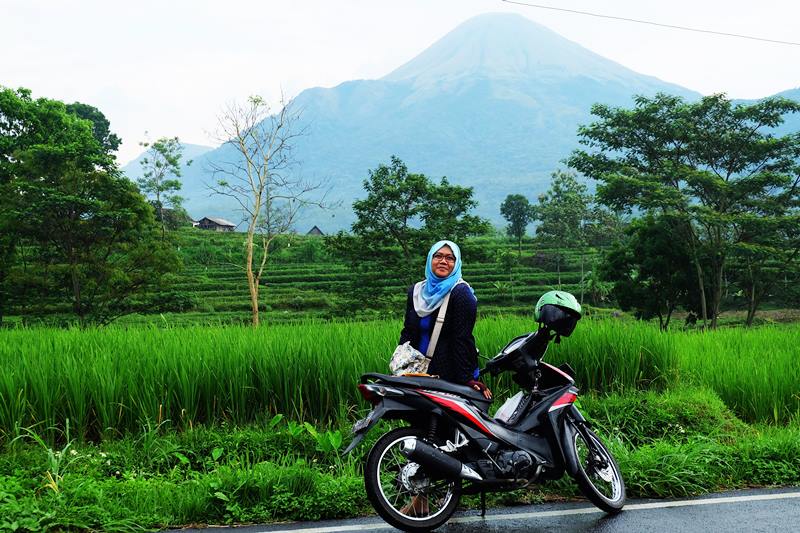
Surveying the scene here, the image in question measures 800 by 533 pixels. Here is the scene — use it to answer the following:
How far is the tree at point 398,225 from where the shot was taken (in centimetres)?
3466

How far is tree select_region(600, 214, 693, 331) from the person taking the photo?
34562 mm

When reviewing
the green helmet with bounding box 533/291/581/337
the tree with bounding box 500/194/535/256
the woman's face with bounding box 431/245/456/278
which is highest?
the tree with bounding box 500/194/535/256

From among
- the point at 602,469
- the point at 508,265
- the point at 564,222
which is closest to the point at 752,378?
the point at 602,469

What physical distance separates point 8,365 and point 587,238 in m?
65.3

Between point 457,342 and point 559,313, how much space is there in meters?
0.65

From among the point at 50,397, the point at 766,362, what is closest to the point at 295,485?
the point at 50,397

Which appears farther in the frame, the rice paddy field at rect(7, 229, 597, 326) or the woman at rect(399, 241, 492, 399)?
the rice paddy field at rect(7, 229, 597, 326)

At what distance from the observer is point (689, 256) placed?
33938mm

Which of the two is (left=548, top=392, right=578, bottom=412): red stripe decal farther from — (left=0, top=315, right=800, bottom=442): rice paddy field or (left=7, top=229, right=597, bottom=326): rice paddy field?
(left=7, top=229, right=597, bottom=326): rice paddy field

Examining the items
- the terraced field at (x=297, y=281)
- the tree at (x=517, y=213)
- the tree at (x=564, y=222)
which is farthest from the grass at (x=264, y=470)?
the tree at (x=517, y=213)

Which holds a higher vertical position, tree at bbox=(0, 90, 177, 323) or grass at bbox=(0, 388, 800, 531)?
tree at bbox=(0, 90, 177, 323)

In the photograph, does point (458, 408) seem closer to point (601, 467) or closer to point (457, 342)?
point (457, 342)

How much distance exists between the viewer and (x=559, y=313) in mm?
4340

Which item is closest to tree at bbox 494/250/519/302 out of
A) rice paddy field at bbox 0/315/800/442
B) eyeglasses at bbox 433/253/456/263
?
rice paddy field at bbox 0/315/800/442
